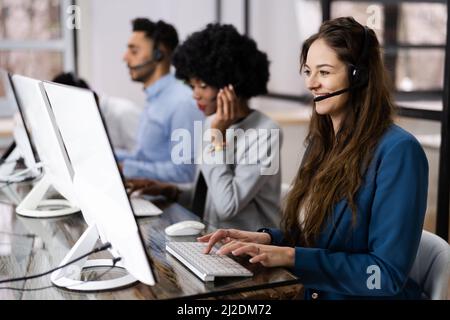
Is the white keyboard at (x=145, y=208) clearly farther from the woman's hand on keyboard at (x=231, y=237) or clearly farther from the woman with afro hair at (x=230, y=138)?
the woman's hand on keyboard at (x=231, y=237)

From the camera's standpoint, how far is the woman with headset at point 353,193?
1.21 meters

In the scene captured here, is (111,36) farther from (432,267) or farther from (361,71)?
(432,267)

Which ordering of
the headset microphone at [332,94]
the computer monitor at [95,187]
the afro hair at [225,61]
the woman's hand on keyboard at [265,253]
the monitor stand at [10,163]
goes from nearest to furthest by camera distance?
the computer monitor at [95,187] → the woman's hand on keyboard at [265,253] → the headset microphone at [332,94] → the afro hair at [225,61] → the monitor stand at [10,163]

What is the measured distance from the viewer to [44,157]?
5.37 ft

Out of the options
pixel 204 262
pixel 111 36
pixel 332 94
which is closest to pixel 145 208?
pixel 204 262

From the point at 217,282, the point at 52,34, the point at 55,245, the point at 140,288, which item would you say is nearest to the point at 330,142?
the point at 217,282

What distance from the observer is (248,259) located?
4.31ft

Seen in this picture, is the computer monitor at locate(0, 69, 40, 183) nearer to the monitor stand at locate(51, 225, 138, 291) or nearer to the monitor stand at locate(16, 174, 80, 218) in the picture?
the monitor stand at locate(16, 174, 80, 218)

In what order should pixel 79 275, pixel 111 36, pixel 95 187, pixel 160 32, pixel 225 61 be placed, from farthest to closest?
pixel 111 36 < pixel 160 32 < pixel 225 61 < pixel 79 275 < pixel 95 187

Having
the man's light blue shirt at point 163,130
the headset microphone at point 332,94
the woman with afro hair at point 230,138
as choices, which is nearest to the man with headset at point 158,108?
the man's light blue shirt at point 163,130

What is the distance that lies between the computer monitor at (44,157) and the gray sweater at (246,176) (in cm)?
43

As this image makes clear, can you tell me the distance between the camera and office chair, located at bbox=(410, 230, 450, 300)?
130cm

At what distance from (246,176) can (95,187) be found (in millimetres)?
795

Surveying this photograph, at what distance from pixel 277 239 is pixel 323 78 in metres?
0.41
